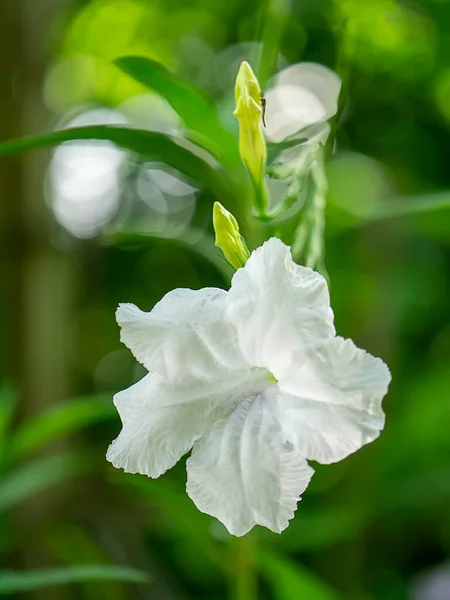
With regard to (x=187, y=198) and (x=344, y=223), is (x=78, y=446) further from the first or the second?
(x=344, y=223)

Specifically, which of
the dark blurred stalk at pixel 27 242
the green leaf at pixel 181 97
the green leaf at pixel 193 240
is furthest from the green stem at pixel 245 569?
the dark blurred stalk at pixel 27 242

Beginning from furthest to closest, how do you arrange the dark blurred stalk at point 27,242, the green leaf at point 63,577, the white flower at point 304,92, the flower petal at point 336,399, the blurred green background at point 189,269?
the dark blurred stalk at point 27,242 → the blurred green background at point 189,269 → the white flower at point 304,92 → the green leaf at point 63,577 → the flower petal at point 336,399

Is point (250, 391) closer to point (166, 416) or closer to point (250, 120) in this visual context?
point (166, 416)

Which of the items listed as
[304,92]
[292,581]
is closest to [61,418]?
[292,581]

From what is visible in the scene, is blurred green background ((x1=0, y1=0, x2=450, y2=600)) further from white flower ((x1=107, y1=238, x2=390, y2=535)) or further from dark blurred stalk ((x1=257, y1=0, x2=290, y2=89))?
white flower ((x1=107, y1=238, x2=390, y2=535))

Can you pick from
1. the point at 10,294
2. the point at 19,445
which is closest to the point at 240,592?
the point at 19,445

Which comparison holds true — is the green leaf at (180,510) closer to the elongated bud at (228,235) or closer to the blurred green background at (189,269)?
the blurred green background at (189,269)
